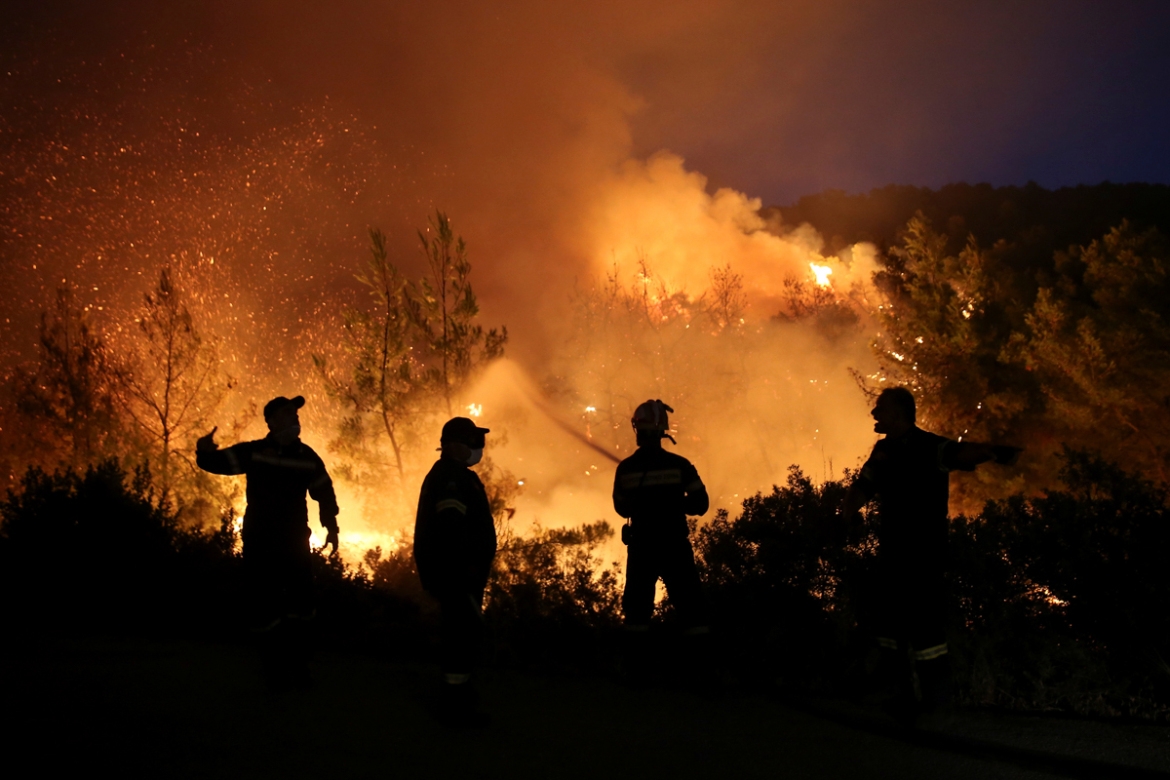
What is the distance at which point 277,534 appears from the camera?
5.06m

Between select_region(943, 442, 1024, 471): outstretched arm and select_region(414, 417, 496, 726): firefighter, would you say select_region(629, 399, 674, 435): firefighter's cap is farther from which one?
select_region(943, 442, 1024, 471): outstretched arm

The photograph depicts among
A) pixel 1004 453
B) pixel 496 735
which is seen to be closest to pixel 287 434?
pixel 496 735

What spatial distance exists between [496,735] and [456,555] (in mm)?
868

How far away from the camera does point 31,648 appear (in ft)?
19.3

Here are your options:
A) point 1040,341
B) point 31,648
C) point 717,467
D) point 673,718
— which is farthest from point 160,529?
point 717,467

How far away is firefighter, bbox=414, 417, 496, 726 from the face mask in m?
0.95

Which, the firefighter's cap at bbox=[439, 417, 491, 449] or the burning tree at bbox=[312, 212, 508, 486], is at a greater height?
the burning tree at bbox=[312, 212, 508, 486]

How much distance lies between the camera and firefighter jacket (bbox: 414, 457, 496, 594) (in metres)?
4.54

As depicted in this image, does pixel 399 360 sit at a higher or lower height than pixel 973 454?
higher

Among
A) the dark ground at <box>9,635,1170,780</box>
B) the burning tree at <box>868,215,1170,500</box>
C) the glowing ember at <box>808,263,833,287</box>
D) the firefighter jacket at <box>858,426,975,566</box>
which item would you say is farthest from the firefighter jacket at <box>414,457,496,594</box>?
the glowing ember at <box>808,263,833,287</box>

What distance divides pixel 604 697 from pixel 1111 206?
5000cm

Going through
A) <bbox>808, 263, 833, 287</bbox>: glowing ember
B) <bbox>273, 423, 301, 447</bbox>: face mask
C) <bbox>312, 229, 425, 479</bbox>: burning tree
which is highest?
<bbox>808, 263, 833, 287</bbox>: glowing ember

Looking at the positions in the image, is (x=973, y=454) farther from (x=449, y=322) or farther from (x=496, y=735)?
(x=449, y=322)

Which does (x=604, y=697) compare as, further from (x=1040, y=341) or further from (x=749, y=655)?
(x=1040, y=341)
